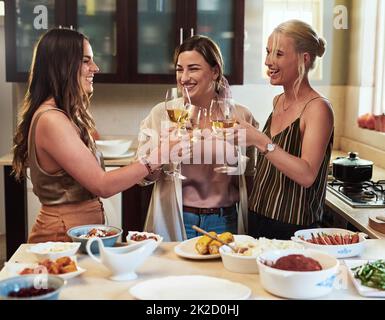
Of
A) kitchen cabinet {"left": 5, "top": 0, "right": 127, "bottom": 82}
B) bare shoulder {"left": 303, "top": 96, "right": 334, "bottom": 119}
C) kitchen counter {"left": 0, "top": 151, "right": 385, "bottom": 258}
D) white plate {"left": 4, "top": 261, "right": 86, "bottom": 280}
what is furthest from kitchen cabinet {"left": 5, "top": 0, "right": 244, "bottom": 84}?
white plate {"left": 4, "top": 261, "right": 86, "bottom": 280}

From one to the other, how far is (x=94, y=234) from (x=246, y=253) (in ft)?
1.61

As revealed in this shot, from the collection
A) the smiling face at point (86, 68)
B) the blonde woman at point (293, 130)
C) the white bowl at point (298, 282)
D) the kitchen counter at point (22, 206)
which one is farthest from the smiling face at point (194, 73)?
the kitchen counter at point (22, 206)

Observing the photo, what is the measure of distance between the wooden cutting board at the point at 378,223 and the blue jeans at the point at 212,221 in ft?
1.67

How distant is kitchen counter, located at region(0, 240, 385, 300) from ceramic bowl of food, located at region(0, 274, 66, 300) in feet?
0.18

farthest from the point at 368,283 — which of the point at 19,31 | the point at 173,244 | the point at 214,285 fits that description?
the point at 19,31

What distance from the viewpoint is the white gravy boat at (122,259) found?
4.97 ft

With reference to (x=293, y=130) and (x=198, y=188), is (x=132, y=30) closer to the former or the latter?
(x=198, y=188)

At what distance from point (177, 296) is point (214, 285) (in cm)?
10

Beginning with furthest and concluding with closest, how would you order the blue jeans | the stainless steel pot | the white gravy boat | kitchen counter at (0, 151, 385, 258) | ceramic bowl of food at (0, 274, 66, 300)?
kitchen counter at (0, 151, 385, 258), the stainless steel pot, the blue jeans, the white gravy boat, ceramic bowl of food at (0, 274, 66, 300)

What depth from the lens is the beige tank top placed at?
2.03m

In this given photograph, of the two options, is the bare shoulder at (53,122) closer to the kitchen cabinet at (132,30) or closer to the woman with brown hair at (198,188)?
the woman with brown hair at (198,188)

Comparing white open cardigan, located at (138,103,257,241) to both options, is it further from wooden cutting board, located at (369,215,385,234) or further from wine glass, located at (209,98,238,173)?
wooden cutting board, located at (369,215,385,234)

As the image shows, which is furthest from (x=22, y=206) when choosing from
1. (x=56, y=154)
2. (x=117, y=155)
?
(x=56, y=154)

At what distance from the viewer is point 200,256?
1725 mm
